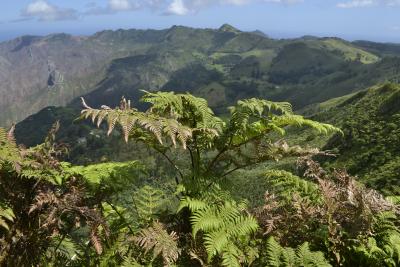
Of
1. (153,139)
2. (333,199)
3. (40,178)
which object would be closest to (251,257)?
(333,199)

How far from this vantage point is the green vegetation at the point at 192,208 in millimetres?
5062

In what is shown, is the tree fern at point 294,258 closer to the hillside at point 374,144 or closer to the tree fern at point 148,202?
the tree fern at point 148,202

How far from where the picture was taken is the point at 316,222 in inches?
231

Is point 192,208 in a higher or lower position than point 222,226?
higher

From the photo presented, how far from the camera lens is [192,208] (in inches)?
205

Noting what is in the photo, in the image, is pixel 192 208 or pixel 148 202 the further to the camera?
pixel 148 202

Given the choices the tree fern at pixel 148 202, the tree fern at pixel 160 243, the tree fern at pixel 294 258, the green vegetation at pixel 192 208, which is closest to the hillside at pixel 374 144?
the tree fern at pixel 148 202

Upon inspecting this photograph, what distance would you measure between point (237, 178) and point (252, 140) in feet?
2.66

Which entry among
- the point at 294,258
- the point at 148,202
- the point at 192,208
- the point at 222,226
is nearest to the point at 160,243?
the point at 192,208

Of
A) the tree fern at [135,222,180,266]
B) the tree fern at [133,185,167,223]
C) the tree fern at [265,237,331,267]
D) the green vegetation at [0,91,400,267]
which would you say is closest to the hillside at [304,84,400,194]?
the tree fern at [133,185,167,223]

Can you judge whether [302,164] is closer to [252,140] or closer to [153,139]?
[252,140]

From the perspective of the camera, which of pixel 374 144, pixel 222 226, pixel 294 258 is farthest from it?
pixel 374 144

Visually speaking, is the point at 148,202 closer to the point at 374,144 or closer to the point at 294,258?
the point at 294,258

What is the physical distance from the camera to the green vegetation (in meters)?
5.06
